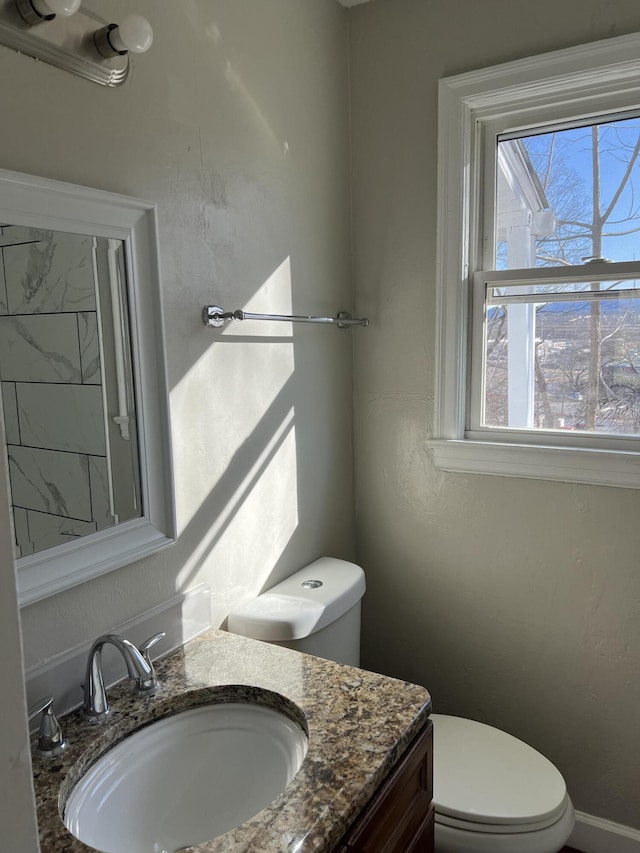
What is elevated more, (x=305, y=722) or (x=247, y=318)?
(x=247, y=318)

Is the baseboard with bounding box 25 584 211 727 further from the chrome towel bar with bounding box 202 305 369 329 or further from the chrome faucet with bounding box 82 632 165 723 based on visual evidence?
the chrome towel bar with bounding box 202 305 369 329

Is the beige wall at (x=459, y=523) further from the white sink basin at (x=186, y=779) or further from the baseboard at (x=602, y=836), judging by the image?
the white sink basin at (x=186, y=779)

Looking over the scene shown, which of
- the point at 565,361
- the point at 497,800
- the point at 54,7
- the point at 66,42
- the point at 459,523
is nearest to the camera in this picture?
the point at 54,7

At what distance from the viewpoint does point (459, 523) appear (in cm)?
189

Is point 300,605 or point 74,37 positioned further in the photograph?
point 300,605

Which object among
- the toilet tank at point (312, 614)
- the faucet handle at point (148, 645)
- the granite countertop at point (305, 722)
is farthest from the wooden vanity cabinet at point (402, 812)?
the faucet handle at point (148, 645)

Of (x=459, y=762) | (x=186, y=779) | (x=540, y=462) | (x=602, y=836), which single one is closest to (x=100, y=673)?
(x=186, y=779)

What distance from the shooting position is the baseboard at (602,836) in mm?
1748

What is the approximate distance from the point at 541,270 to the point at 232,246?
33.1 inches

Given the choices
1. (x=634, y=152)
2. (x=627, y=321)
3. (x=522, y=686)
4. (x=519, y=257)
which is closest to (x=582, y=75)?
Result: (x=634, y=152)

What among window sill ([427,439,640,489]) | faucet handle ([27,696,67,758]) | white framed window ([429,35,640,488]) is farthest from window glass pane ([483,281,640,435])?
faucet handle ([27,696,67,758])

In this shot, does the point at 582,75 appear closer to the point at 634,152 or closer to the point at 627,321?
the point at 634,152

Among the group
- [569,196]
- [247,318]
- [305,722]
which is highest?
[569,196]

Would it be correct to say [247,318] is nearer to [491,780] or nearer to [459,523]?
[459,523]
